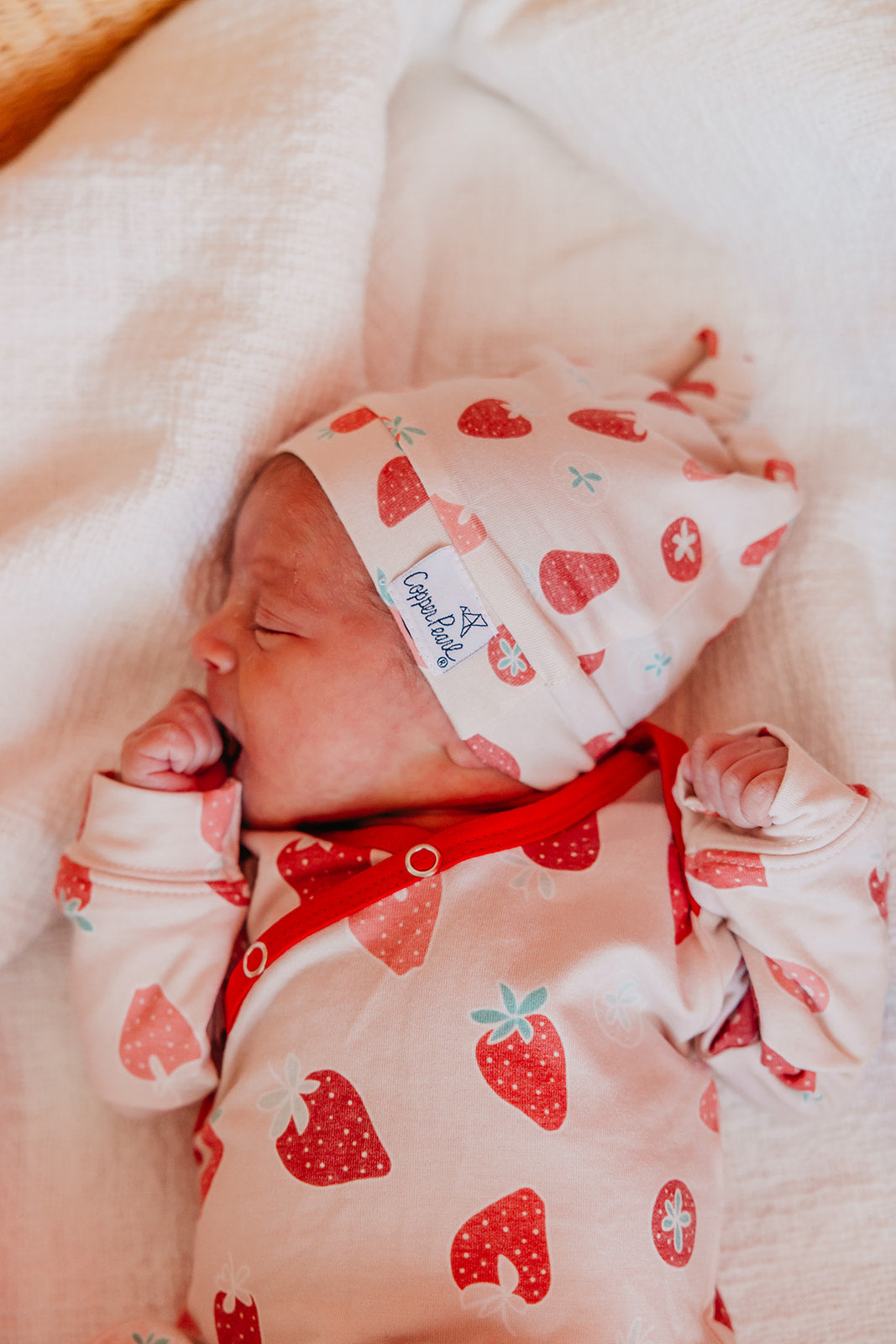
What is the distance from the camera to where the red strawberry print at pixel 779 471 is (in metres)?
1.39

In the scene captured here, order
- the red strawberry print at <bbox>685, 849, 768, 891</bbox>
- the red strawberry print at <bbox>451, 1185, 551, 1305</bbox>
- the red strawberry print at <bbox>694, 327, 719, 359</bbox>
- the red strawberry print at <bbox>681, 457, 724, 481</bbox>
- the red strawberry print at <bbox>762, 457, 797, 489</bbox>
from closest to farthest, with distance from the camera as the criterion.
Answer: the red strawberry print at <bbox>451, 1185, 551, 1305</bbox> → the red strawberry print at <bbox>685, 849, 768, 891</bbox> → the red strawberry print at <bbox>681, 457, 724, 481</bbox> → the red strawberry print at <bbox>762, 457, 797, 489</bbox> → the red strawberry print at <bbox>694, 327, 719, 359</bbox>

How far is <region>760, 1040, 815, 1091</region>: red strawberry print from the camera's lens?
1.23 meters

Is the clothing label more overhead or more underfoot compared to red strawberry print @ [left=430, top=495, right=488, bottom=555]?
more underfoot

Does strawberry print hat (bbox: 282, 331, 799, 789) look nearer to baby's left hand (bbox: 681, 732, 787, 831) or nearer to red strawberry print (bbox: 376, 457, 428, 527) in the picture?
red strawberry print (bbox: 376, 457, 428, 527)

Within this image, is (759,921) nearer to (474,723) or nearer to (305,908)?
(474,723)

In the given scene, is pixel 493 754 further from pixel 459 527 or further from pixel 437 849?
pixel 459 527

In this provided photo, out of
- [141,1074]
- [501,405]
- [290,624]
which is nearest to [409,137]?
[501,405]

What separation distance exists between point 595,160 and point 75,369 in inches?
34.0

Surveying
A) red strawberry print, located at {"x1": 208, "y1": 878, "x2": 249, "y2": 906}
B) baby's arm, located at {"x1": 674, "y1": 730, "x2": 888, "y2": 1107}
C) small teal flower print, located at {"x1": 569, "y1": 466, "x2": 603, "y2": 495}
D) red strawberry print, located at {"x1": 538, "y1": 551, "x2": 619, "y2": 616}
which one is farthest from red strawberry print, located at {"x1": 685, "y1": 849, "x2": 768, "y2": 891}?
red strawberry print, located at {"x1": 208, "y1": 878, "x2": 249, "y2": 906}

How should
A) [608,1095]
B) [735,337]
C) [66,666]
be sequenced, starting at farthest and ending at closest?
[735,337]
[66,666]
[608,1095]

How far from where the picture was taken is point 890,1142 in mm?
1306

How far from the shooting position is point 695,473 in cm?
128

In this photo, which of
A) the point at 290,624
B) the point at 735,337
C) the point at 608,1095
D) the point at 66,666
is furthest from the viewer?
the point at 735,337

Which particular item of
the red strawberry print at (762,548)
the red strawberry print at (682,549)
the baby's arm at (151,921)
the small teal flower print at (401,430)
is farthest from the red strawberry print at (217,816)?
the red strawberry print at (762,548)
